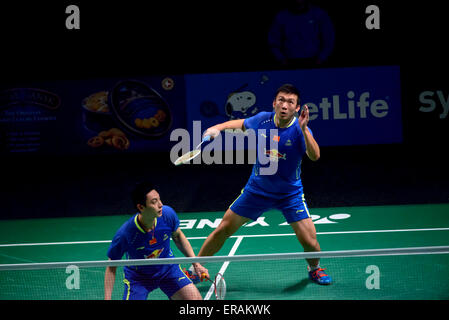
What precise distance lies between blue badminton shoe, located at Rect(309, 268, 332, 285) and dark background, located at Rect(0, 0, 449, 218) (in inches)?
161

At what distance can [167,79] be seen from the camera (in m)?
11.6

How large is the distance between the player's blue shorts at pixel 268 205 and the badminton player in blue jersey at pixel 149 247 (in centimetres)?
107

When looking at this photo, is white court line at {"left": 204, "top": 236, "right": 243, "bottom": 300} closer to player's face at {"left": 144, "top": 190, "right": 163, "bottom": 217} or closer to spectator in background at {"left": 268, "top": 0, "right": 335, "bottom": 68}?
player's face at {"left": 144, "top": 190, "right": 163, "bottom": 217}

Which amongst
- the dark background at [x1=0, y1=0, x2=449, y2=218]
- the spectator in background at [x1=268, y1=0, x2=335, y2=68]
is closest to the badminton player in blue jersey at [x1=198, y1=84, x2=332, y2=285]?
the dark background at [x1=0, y1=0, x2=449, y2=218]

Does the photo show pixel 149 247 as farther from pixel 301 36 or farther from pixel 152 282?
pixel 301 36

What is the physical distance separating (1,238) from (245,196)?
414 cm

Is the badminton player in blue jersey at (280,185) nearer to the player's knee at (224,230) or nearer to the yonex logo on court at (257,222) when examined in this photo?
the player's knee at (224,230)

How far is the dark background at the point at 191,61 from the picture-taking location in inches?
409

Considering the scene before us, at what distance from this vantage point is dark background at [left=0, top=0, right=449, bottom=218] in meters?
10.4

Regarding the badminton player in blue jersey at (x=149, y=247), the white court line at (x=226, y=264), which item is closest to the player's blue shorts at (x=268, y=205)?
the white court line at (x=226, y=264)

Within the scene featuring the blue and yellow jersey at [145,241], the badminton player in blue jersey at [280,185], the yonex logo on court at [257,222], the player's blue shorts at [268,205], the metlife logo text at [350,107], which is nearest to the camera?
the blue and yellow jersey at [145,241]
